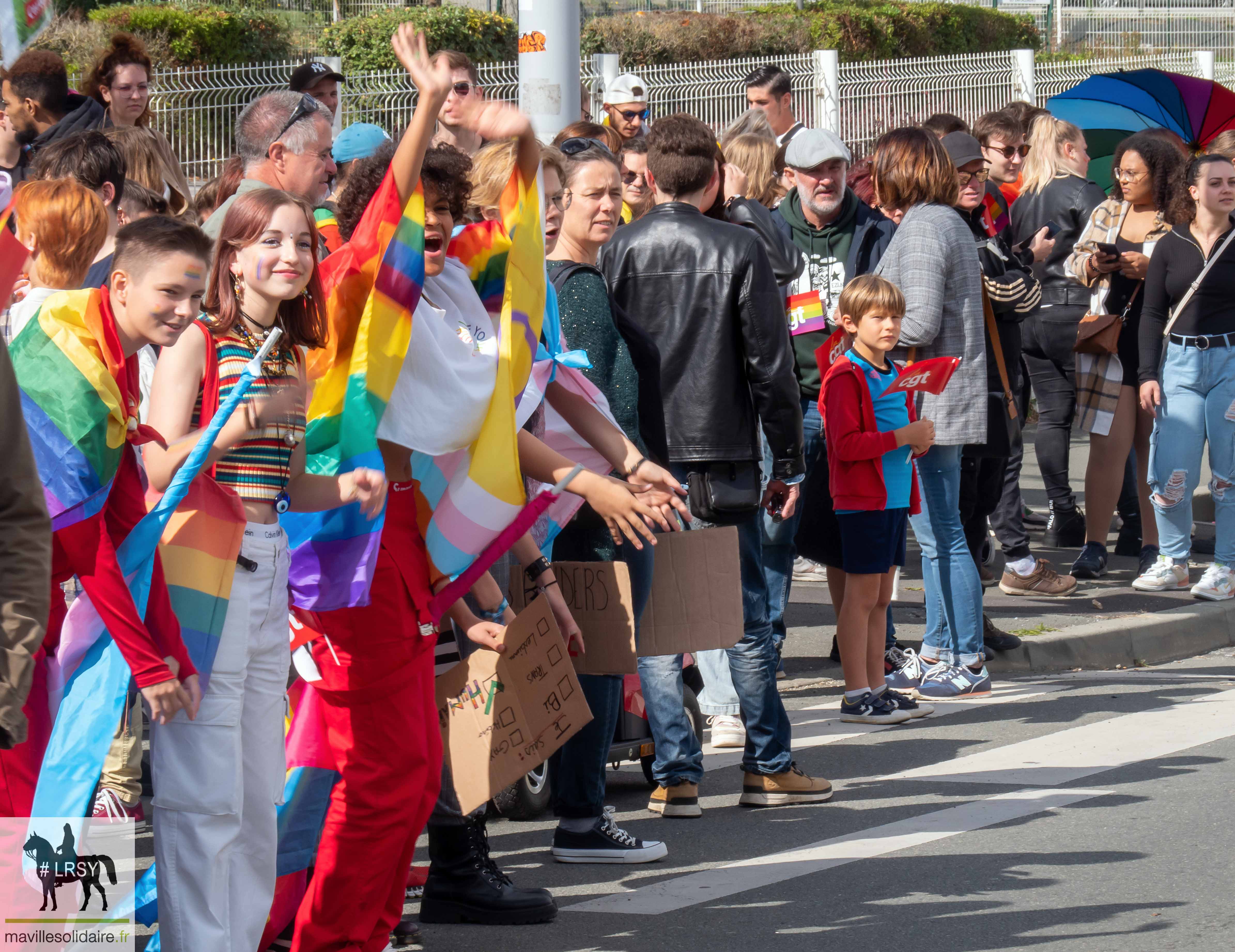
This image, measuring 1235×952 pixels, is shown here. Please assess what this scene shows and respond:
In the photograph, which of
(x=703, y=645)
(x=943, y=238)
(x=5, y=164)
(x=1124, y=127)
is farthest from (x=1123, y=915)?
(x=1124, y=127)

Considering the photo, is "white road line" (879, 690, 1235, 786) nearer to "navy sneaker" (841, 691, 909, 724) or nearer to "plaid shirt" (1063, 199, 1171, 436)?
"navy sneaker" (841, 691, 909, 724)

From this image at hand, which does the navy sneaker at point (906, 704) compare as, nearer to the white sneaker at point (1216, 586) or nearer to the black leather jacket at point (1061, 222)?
the white sneaker at point (1216, 586)

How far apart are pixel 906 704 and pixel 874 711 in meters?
0.16

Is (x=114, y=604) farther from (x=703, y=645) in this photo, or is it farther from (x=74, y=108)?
(x=74, y=108)

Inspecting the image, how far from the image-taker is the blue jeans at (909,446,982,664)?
7305mm

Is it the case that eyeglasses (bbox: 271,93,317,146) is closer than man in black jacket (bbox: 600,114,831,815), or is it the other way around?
eyeglasses (bbox: 271,93,317,146)

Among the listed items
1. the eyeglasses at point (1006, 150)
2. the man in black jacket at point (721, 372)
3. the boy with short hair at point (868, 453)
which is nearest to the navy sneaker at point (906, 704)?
the boy with short hair at point (868, 453)

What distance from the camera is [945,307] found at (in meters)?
7.29

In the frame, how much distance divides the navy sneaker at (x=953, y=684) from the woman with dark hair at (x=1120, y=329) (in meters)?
2.51

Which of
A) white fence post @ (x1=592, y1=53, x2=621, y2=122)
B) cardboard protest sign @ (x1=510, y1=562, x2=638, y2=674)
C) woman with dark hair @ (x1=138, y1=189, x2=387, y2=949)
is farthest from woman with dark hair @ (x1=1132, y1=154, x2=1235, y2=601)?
woman with dark hair @ (x1=138, y1=189, x2=387, y2=949)

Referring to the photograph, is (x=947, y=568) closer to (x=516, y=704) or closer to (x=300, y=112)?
(x=516, y=704)

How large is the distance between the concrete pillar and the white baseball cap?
1342mm

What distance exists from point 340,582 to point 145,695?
57 centimetres

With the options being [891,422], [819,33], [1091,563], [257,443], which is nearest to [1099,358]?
[1091,563]
